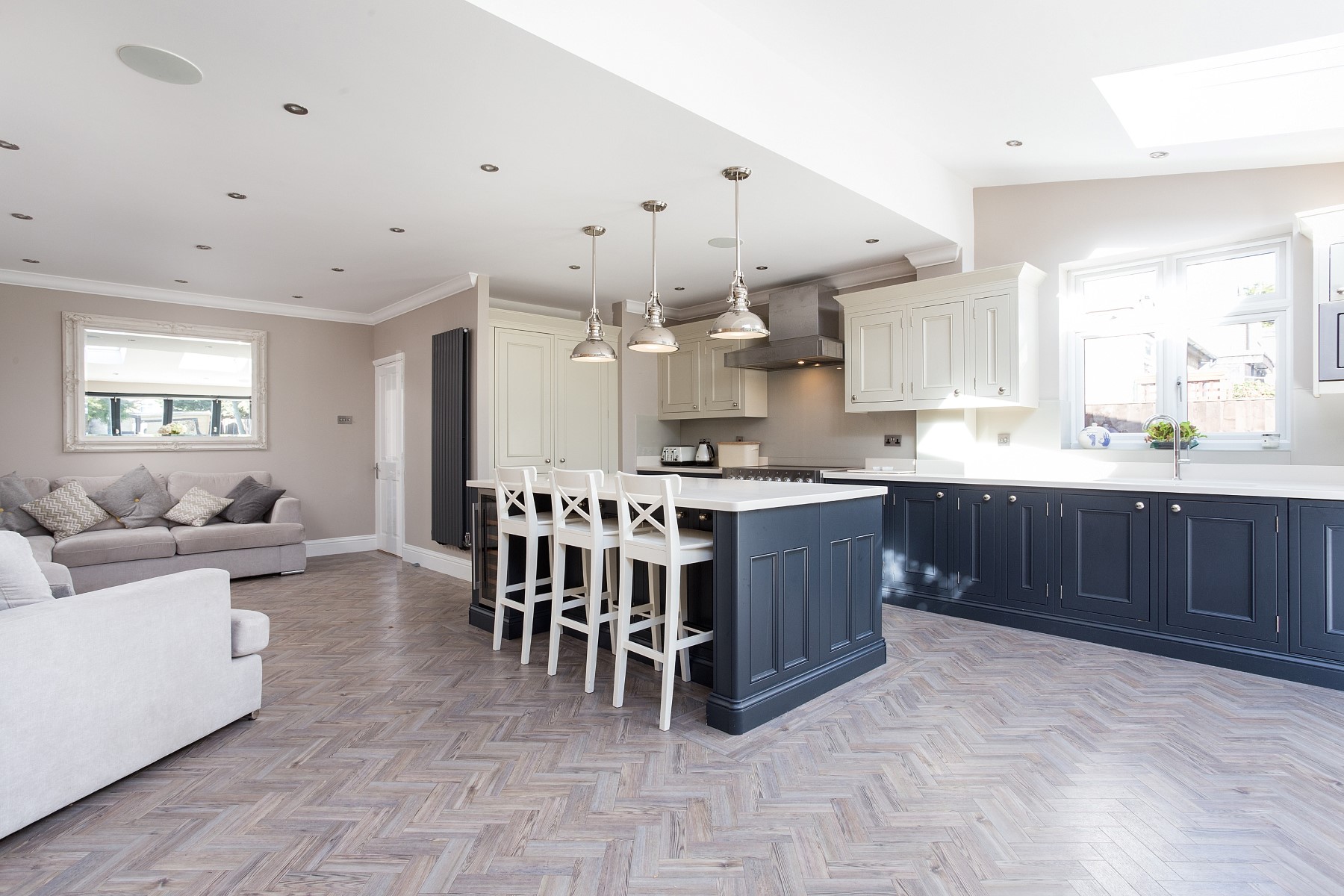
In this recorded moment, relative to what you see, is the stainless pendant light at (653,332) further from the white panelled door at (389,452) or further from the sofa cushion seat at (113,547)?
the sofa cushion seat at (113,547)

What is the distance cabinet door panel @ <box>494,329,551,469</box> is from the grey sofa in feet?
7.03

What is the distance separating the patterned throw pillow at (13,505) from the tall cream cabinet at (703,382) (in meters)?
5.40

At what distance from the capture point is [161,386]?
6234mm

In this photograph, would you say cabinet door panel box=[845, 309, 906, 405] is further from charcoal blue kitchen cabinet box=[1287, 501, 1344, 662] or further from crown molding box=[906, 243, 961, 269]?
charcoal blue kitchen cabinet box=[1287, 501, 1344, 662]

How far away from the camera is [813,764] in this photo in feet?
7.80

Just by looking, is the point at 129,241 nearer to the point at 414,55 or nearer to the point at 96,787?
the point at 414,55

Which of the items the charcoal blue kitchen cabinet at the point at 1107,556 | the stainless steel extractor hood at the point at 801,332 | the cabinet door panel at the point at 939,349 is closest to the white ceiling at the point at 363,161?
the stainless steel extractor hood at the point at 801,332

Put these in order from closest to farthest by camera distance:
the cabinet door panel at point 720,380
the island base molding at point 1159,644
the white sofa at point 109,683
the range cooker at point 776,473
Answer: the white sofa at point 109,683
the island base molding at point 1159,644
the range cooker at point 776,473
the cabinet door panel at point 720,380

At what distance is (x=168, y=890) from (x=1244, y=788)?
10.7ft

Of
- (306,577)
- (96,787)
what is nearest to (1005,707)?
(96,787)

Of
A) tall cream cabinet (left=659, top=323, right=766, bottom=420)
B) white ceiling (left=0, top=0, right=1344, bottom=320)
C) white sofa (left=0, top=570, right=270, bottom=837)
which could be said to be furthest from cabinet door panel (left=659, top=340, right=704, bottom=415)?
white sofa (left=0, top=570, right=270, bottom=837)

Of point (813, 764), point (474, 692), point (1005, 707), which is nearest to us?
point (813, 764)

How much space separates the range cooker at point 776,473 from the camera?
17.2 feet

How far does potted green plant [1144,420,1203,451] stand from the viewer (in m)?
3.96
